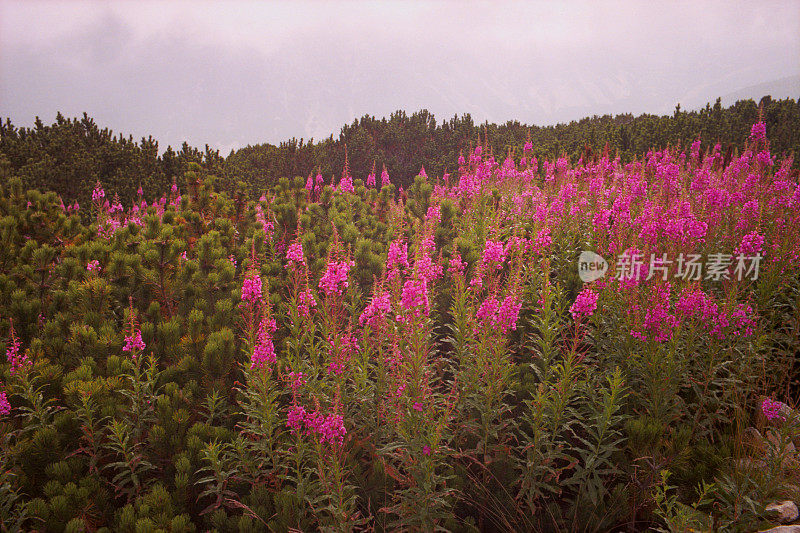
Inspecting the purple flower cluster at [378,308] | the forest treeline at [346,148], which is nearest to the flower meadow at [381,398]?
the purple flower cluster at [378,308]

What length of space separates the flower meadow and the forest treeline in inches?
176

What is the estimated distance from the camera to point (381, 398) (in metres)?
3.48

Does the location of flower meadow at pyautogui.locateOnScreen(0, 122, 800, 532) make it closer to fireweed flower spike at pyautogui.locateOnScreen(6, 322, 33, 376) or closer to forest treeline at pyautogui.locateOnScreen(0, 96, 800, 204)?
fireweed flower spike at pyautogui.locateOnScreen(6, 322, 33, 376)

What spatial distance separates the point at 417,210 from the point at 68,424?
5834 millimetres

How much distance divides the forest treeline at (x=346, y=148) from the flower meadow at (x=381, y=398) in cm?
446

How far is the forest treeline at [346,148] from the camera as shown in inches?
473

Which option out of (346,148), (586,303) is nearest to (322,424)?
(586,303)

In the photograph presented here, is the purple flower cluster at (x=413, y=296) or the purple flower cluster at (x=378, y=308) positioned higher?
the purple flower cluster at (x=413, y=296)

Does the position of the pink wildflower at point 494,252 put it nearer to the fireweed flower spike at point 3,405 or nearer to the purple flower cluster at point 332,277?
the purple flower cluster at point 332,277

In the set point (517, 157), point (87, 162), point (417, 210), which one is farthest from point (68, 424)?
point (517, 157)

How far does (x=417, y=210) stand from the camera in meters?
7.75

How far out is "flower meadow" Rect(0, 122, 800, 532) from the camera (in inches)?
108

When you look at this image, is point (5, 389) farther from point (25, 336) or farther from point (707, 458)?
point (707, 458)

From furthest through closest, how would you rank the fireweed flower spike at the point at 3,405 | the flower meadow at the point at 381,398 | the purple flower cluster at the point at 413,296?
the purple flower cluster at the point at 413,296
the fireweed flower spike at the point at 3,405
the flower meadow at the point at 381,398
